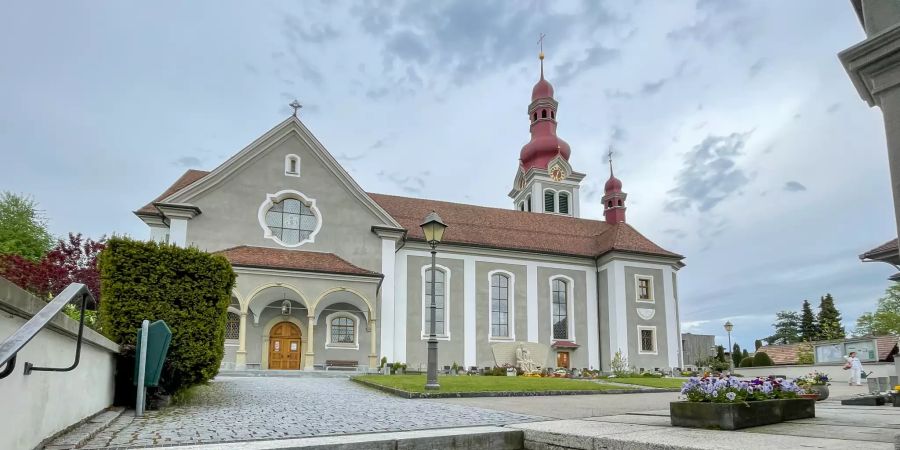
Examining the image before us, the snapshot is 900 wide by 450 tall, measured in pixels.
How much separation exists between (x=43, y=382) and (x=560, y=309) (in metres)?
31.2

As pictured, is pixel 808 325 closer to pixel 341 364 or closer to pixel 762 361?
pixel 762 361

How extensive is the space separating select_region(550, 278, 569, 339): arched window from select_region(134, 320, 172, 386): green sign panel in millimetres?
27366

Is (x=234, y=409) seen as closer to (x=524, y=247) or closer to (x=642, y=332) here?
(x=524, y=247)

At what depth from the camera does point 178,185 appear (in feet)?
98.1

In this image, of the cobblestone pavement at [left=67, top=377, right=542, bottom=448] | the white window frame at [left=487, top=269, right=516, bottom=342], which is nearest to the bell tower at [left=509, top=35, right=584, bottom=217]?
the white window frame at [left=487, top=269, right=516, bottom=342]

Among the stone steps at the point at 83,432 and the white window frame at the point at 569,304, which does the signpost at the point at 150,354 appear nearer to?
the stone steps at the point at 83,432

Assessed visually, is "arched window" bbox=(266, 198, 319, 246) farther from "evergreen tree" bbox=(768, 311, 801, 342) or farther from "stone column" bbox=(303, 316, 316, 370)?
"evergreen tree" bbox=(768, 311, 801, 342)

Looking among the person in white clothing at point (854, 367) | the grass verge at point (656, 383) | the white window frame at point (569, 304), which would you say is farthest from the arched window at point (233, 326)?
the person in white clothing at point (854, 367)

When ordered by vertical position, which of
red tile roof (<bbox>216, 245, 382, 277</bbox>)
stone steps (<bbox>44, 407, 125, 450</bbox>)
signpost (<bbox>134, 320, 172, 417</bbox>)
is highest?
red tile roof (<bbox>216, 245, 382, 277</bbox>)

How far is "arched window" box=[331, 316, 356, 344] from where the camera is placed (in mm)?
28000

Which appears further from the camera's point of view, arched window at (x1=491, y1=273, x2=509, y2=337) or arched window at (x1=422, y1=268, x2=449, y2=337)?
arched window at (x1=491, y1=273, x2=509, y2=337)

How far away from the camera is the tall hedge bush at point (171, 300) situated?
9539 mm

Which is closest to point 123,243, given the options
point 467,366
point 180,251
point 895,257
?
point 180,251

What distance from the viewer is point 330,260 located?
27.5 m
